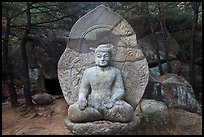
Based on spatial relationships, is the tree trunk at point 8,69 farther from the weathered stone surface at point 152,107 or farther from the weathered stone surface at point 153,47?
the weathered stone surface at point 153,47

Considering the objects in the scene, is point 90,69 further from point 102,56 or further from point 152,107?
point 152,107

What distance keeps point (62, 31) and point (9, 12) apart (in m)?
2.44

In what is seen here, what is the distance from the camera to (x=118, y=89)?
4.13m

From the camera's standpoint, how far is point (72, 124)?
386cm

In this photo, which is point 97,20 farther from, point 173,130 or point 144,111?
point 173,130

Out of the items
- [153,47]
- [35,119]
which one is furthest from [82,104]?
[153,47]

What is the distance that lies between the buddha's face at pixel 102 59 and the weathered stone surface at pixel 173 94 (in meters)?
2.46

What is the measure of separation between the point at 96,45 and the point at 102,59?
0.42 m

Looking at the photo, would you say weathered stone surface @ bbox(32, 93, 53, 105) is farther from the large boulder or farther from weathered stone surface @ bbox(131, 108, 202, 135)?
weathered stone surface @ bbox(131, 108, 202, 135)

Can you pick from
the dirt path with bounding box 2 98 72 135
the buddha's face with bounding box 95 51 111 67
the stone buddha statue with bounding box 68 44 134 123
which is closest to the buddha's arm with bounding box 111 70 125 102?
the stone buddha statue with bounding box 68 44 134 123

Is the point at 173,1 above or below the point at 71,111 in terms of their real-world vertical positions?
above


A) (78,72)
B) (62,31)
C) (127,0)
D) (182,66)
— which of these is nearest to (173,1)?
(127,0)

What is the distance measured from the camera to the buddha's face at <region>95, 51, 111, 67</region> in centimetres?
418

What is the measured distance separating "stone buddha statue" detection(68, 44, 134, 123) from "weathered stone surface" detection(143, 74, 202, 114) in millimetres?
2357
